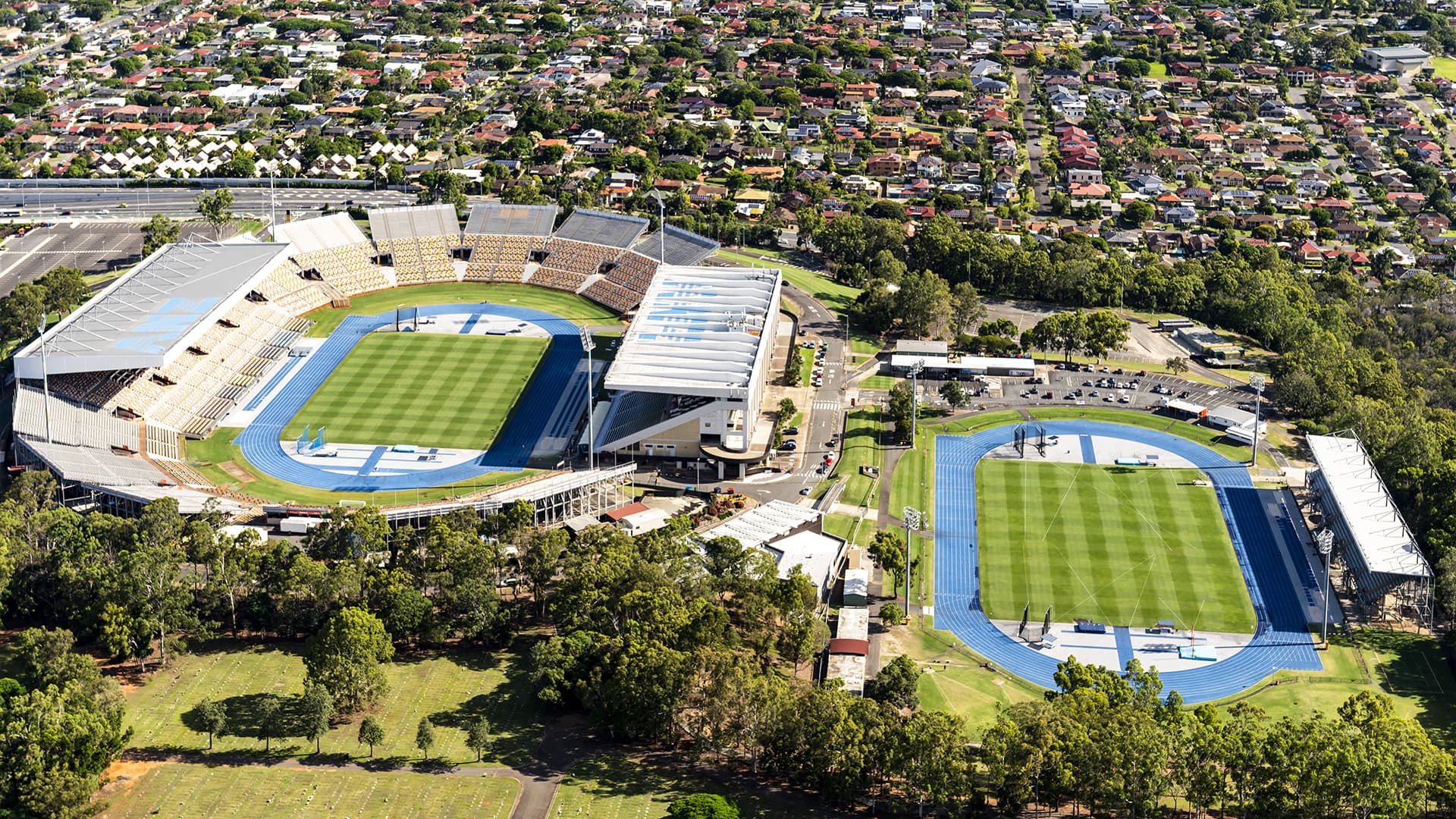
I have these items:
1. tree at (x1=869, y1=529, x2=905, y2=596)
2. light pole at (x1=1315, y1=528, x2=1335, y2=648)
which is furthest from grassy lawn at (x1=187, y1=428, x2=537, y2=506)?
light pole at (x1=1315, y1=528, x2=1335, y2=648)

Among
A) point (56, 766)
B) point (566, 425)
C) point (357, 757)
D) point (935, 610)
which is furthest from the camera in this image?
point (566, 425)

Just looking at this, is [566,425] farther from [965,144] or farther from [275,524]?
[965,144]

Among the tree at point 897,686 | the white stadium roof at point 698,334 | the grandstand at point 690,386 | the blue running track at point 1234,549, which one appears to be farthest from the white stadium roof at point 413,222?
the tree at point 897,686

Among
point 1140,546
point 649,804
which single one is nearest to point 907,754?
point 649,804

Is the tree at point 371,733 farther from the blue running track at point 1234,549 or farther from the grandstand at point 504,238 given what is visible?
the grandstand at point 504,238

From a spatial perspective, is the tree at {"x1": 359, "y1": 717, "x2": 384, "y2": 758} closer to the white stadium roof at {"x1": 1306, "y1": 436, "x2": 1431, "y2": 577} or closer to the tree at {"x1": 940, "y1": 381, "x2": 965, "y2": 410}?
the white stadium roof at {"x1": 1306, "y1": 436, "x2": 1431, "y2": 577}

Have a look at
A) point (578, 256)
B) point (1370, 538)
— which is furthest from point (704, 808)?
point (578, 256)
